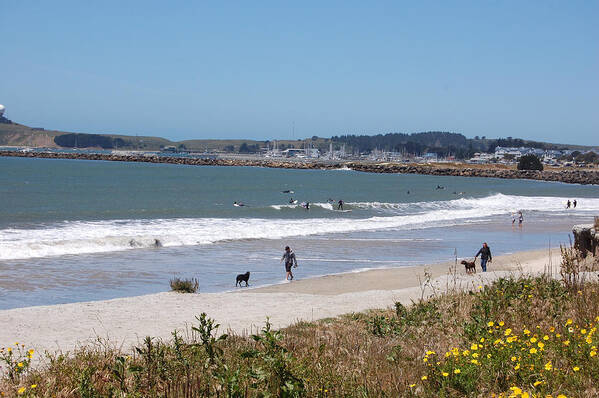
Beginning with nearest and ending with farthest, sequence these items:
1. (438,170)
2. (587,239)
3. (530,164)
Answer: (587,239) < (438,170) < (530,164)

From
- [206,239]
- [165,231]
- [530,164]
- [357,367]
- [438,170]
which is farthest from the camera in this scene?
[530,164]

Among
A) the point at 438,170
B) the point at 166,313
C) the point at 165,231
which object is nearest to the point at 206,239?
the point at 165,231

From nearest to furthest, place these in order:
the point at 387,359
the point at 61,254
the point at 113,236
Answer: the point at 387,359
the point at 61,254
the point at 113,236

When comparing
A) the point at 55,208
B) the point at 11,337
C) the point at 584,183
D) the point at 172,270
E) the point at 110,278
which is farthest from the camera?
the point at 584,183

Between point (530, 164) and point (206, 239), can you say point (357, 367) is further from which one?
point (530, 164)

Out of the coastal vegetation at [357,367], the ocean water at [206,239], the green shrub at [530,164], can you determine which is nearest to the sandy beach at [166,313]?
the coastal vegetation at [357,367]

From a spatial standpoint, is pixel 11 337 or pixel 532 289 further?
pixel 11 337

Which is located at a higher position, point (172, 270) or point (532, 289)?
point (532, 289)

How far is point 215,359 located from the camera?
18.6 ft

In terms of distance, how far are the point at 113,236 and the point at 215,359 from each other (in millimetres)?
23490

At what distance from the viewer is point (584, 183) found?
110 metres

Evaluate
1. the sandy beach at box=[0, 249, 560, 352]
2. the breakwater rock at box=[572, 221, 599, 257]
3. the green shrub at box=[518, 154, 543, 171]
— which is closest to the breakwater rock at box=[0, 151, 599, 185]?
the green shrub at box=[518, 154, 543, 171]

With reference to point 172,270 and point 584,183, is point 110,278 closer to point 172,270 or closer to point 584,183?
point 172,270

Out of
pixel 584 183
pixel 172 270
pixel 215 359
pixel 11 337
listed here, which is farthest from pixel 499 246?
pixel 584 183
